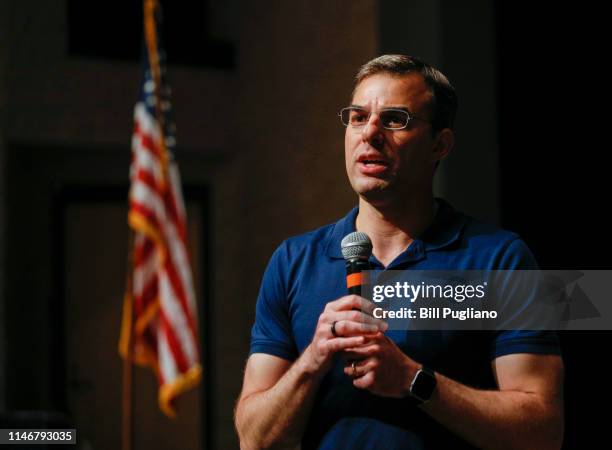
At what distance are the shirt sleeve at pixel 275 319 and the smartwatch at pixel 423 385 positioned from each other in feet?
0.98

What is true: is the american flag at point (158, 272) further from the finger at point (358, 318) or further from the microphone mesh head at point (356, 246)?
the finger at point (358, 318)

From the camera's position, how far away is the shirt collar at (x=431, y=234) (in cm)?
166

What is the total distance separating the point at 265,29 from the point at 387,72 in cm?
428

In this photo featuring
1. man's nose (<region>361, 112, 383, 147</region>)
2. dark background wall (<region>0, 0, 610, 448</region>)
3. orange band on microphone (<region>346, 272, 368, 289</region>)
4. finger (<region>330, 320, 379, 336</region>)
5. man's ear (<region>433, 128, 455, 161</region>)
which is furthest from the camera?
dark background wall (<region>0, 0, 610, 448</region>)

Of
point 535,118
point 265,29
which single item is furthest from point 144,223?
point 265,29

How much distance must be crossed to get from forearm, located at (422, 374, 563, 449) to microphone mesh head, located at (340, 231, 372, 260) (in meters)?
0.25

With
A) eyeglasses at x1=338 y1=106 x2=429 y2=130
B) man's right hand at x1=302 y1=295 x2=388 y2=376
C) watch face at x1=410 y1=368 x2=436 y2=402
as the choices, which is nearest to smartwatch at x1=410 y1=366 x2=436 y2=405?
watch face at x1=410 y1=368 x2=436 y2=402

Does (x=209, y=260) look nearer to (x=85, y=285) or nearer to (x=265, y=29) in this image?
(x=85, y=285)

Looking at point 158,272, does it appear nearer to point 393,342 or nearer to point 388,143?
point 388,143

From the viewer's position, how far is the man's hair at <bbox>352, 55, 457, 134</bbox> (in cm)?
169

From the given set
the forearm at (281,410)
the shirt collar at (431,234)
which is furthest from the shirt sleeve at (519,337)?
the forearm at (281,410)

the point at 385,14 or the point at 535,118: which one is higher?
the point at 385,14

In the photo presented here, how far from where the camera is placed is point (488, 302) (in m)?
1.60

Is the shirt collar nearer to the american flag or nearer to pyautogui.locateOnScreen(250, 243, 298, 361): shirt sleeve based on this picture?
pyautogui.locateOnScreen(250, 243, 298, 361): shirt sleeve
